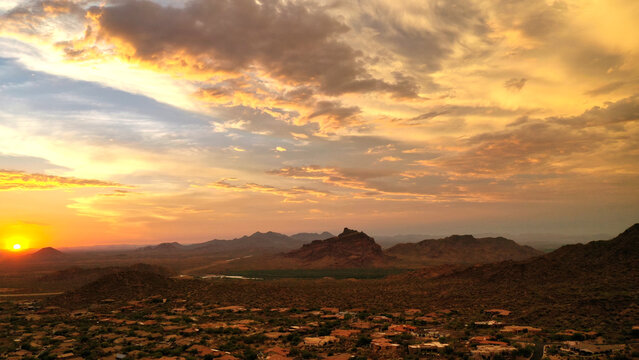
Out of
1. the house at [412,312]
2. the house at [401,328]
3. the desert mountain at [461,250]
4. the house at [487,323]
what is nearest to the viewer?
the house at [401,328]

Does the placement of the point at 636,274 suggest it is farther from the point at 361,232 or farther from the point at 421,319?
the point at 361,232

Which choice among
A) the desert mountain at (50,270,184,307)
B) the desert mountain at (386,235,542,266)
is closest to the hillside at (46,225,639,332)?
the desert mountain at (50,270,184,307)

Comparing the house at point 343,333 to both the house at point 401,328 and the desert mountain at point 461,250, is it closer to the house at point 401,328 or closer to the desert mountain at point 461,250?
the house at point 401,328

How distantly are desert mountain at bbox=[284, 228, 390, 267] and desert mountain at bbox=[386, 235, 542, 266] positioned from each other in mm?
14084

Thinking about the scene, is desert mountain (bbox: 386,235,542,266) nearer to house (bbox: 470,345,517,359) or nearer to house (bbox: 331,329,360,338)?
house (bbox: 331,329,360,338)

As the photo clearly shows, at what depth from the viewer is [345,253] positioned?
139m

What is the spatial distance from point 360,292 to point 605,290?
2895 cm

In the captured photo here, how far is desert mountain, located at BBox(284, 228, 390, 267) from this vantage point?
13150cm

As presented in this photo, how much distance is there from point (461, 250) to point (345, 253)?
61.4 m

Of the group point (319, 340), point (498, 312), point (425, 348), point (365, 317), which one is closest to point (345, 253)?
point (498, 312)

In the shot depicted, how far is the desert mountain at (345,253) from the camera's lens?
431ft

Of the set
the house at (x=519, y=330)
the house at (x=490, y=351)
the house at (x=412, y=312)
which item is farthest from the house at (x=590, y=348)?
the house at (x=412, y=312)

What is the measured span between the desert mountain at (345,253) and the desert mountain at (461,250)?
1408 centimetres

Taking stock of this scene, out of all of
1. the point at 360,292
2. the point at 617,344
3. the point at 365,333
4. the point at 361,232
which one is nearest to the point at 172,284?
the point at 360,292
